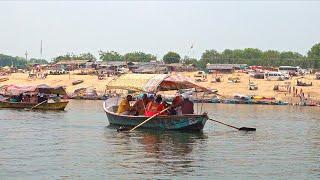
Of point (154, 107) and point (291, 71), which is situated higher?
point (291, 71)

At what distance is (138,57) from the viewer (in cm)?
12700

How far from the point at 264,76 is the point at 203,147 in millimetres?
64398

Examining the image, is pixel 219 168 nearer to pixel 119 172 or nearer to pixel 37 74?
pixel 119 172

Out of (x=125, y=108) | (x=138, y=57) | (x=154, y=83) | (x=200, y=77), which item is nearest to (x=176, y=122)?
(x=154, y=83)

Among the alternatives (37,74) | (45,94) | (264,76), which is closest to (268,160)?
(45,94)

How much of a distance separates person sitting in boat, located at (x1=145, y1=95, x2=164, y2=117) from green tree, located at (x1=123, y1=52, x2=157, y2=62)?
97.9 m

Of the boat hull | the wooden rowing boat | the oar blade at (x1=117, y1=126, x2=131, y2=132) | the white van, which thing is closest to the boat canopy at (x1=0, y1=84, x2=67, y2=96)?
the boat hull

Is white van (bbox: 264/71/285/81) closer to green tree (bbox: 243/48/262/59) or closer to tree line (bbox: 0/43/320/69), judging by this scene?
tree line (bbox: 0/43/320/69)

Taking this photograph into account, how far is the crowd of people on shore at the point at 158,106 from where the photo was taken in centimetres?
2647

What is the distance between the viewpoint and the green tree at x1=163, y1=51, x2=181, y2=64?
117175 millimetres

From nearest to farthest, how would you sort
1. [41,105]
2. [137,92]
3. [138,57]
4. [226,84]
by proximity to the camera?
[137,92], [41,105], [226,84], [138,57]

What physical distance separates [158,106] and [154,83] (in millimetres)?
1304

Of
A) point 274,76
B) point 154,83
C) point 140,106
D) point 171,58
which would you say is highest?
point 171,58

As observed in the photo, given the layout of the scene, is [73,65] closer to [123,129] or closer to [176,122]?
[123,129]
